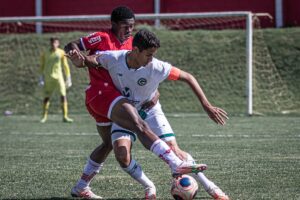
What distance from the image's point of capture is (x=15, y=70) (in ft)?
84.7

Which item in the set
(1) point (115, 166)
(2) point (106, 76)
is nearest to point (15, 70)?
(1) point (115, 166)

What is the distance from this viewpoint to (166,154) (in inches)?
261

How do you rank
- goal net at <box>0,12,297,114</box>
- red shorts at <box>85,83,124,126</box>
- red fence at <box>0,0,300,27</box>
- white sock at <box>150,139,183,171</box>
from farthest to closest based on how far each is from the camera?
red fence at <box>0,0,300,27</box>
goal net at <box>0,12,297,114</box>
red shorts at <box>85,83,124,126</box>
white sock at <box>150,139,183,171</box>

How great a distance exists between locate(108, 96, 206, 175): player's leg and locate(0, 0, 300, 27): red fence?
802 inches

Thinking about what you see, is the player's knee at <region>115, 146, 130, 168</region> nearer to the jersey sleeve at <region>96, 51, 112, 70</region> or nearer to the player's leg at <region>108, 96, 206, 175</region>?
the player's leg at <region>108, 96, 206, 175</region>

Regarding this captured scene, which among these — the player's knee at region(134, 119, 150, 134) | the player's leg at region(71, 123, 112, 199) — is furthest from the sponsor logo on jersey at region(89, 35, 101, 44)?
the player's knee at region(134, 119, 150, 134)

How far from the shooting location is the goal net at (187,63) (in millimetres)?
22188

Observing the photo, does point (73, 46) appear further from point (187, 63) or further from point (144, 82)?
point (187, 63)

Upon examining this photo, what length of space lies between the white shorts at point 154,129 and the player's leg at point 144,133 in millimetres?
234

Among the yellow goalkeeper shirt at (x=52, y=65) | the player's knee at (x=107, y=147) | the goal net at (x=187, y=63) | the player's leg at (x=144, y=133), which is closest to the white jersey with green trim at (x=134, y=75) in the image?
the player's leg at (x=144, y=133)

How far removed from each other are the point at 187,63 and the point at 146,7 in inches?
166

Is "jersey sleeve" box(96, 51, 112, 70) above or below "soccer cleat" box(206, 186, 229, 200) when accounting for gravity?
above

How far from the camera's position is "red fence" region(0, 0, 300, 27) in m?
27.0

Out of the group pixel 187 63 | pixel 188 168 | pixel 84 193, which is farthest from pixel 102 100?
pixel 187 63
